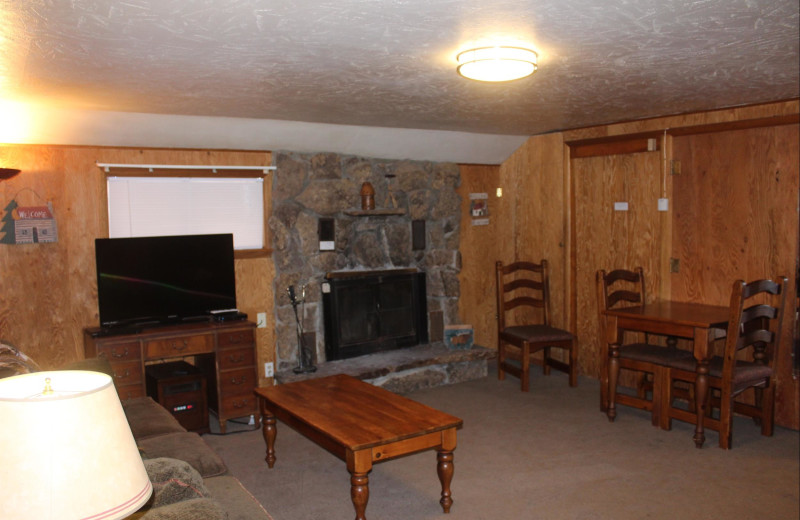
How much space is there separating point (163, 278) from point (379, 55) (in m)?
2.35

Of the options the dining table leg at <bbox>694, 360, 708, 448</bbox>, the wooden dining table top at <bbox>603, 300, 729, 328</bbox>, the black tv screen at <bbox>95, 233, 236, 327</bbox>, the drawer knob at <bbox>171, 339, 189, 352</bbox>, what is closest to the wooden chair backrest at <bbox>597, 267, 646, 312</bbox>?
the wooden dining table top at <bbox>603, 300, 729, 328</bbox>

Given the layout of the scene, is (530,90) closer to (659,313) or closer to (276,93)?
(276,93)

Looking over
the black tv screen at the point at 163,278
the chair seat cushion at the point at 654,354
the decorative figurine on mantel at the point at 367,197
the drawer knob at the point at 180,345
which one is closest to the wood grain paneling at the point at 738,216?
the chair seat cushion at the point at 654,354

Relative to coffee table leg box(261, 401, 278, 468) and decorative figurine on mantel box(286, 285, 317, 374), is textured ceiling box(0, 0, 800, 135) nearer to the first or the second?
decorative figurine on mantel box(286, 285, 317, 374)

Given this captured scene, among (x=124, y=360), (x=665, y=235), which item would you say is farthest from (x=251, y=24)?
(x=665, y=235)

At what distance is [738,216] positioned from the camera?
4.37 meters

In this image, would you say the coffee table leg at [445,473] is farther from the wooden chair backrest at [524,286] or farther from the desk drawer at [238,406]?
the wooden chair backrest at [524,286]

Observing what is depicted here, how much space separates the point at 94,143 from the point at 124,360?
142 centimetres

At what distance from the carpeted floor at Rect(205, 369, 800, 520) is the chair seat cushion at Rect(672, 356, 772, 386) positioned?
16.3 inches

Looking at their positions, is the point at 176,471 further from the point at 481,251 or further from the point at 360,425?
the point at 481,251

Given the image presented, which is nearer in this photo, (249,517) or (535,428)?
(249,517)

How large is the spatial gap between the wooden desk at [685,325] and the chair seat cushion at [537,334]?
66 cm

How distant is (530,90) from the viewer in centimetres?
354

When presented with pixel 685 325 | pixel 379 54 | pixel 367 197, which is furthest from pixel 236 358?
pixel 685 325
